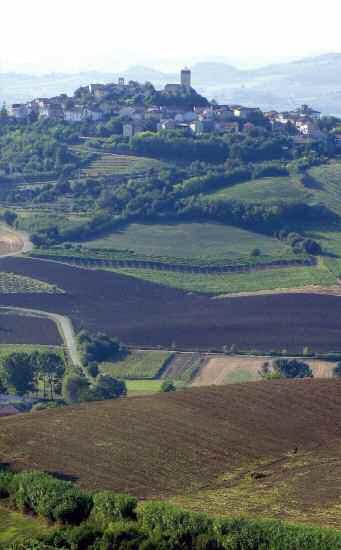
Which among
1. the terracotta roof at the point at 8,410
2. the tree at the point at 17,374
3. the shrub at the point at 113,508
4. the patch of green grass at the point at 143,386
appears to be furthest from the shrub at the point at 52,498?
the tree at the point at 17,374

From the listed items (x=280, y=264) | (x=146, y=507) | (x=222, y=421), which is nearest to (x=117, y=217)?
(x=280, y=264)

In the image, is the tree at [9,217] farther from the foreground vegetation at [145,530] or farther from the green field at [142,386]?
the foreground vegetation at [145,530]

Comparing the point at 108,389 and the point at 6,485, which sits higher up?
→ the point at 6,485

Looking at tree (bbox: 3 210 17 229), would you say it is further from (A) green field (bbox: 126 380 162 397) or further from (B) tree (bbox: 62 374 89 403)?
(B) tree (bbox: 62 374 89 403)

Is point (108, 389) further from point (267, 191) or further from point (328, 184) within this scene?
point (328, 184)

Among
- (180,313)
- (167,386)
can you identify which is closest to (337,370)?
(167,386)

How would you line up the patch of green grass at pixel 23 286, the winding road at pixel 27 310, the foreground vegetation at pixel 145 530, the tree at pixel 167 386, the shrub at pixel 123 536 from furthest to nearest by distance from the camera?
the patch of green grass at pixel 23 286 < the winding road at pixel 27 310 < the tree at pixel 167 386 < the shrub at pixel 123 536 < the foreground vegetation at pixel 145 530
